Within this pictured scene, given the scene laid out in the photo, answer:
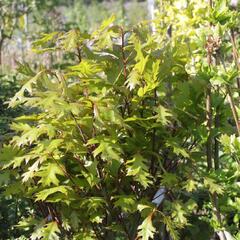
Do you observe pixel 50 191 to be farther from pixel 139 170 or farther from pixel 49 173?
pixel 139 170

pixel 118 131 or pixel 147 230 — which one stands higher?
pixel 118 131

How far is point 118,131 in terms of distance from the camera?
2.55m

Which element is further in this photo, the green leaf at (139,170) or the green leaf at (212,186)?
the green leaf at (212,186)

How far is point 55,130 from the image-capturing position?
7.97ft

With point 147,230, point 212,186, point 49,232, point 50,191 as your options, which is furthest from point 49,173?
point 212,186

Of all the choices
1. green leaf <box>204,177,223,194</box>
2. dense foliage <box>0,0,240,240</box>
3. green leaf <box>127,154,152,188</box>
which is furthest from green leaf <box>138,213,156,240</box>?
green leaf <box>204,177,223,194</box>

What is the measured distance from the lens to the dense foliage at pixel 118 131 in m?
2.40

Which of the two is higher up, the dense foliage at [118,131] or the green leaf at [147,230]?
the dense foliage at [118,131]

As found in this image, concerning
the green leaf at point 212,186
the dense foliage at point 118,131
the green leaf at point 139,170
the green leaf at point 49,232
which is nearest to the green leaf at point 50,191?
the dense foliage at point 118,131

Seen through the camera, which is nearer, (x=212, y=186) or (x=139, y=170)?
(x=139, y=170)

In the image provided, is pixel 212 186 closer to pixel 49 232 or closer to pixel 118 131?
pixel 118 131

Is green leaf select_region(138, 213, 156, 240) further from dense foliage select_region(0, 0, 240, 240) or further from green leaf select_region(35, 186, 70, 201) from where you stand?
green leaf select_region(35, 186, 70, 201)

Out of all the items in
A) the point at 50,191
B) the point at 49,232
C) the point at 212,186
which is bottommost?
the point at 49,232

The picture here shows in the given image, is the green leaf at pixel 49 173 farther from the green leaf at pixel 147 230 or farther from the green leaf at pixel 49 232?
the green leaf at pixel 147 230
